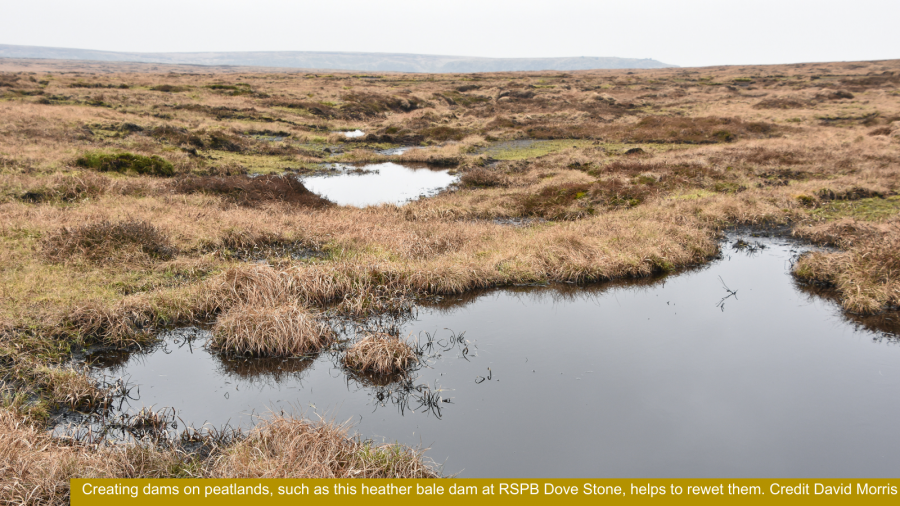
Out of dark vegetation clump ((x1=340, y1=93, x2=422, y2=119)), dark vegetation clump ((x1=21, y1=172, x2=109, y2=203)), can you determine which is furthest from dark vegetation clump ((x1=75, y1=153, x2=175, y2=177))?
dark vegetation clump ((x1=340, y1=93, x2=422, y2=119))

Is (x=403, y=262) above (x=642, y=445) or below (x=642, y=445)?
above

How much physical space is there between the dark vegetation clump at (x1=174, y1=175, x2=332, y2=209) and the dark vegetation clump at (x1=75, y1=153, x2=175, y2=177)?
206cm

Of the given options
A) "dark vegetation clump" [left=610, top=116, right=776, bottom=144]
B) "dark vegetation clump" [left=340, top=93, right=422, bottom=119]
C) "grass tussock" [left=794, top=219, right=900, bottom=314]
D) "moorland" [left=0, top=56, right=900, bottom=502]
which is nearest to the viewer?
"moorland" [left=0, top=56, right=900, bottom=502]

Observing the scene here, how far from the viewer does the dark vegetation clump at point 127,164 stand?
20984mm

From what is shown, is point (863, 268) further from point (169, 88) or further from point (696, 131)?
point (169, 88)

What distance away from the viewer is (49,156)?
21.1m

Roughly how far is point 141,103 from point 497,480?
48.3 metres

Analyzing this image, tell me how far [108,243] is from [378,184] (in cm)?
1392

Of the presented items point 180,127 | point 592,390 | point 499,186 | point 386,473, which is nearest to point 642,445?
point 592,390

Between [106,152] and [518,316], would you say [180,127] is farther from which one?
[518,316]

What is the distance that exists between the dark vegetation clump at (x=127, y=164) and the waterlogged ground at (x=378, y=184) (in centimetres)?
605

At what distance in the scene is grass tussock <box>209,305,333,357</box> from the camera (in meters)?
9.80

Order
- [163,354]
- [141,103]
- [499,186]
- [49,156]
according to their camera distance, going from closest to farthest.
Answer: [163,354], [49,156], [499,186], [141,103]

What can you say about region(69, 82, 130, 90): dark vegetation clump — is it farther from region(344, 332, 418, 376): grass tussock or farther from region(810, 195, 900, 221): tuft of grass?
region(810, 195, 900, 221): tuft of grass
